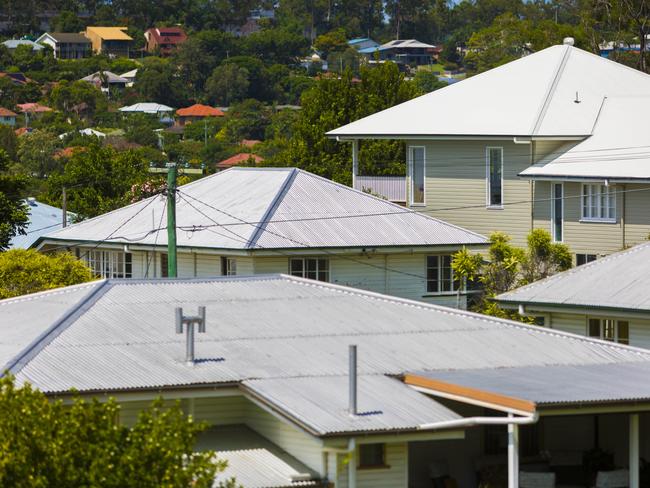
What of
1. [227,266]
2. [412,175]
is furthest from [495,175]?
[227,266]

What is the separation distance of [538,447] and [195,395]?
655 cm

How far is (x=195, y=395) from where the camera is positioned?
987 inches

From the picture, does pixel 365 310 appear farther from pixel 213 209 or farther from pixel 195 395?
pixel 213 209

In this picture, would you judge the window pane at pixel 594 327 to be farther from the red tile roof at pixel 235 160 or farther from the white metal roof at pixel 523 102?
the red tile roof at pixel 235 160

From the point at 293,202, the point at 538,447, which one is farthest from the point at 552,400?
the point at 293,202

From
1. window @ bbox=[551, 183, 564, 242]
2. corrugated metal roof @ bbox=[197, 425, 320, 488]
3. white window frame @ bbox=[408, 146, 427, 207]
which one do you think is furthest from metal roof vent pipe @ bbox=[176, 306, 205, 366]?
white window frame @ bbox=[408, 146, 427, 207]

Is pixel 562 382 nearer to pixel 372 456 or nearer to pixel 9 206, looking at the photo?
pixel 372 456

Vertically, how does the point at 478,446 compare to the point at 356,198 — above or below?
below

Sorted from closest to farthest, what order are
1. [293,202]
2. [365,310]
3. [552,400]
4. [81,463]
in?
[81,463] < [552,400] < [365,310] < [293,202]

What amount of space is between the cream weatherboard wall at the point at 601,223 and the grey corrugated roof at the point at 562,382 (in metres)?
16.9

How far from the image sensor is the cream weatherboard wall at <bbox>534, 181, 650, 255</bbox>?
45125mm

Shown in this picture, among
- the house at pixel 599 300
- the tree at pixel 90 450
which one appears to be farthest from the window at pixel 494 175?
the tree at pixel 90 450

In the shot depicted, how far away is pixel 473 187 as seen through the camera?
49.5m

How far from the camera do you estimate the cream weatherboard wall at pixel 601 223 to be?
45.1 metres
